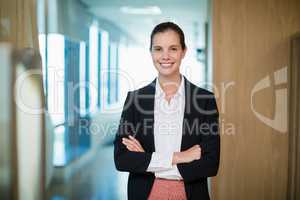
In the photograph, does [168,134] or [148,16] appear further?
[148,16]

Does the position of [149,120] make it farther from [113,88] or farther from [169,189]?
[113,88]

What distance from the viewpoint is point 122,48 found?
8.35 ft

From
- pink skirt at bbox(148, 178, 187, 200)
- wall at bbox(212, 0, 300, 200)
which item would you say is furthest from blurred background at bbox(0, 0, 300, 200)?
pink skirt at bbox(148, 178, 187, 200)

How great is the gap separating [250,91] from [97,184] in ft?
4.16

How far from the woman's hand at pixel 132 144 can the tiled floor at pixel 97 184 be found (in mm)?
423

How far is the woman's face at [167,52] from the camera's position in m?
2.05

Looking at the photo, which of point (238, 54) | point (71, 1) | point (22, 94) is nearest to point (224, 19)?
point (238, 54)

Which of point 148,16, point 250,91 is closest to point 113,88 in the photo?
point 148,16

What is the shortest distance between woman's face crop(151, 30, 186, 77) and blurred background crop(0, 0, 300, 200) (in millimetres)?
503

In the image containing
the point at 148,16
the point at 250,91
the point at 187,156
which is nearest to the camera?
the point at 187,156

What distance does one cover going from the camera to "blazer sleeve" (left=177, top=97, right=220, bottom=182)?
6.50 feet

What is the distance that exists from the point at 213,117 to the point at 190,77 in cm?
38

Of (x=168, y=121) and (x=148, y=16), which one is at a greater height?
(x=148, y=16)

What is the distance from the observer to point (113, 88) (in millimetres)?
2562
